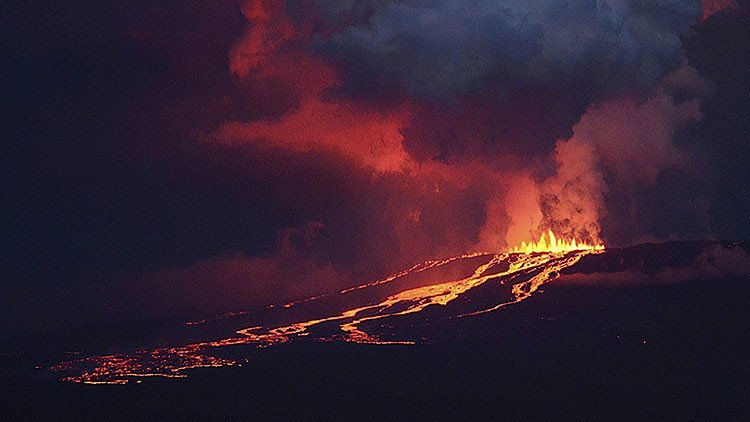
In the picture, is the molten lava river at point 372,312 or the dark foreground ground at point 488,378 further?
the molten lava river at point 372,312

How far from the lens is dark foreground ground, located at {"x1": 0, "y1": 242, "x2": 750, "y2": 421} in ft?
262

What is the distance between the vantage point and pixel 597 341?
105812mm

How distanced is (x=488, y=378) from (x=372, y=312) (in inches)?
1551

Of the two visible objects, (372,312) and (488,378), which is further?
(372,312)

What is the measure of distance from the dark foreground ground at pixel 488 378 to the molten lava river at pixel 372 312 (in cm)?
340

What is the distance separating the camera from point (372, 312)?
12900 cm

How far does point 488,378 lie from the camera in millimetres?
90875

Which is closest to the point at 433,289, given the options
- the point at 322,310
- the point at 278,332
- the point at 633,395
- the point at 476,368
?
the point at 322,310

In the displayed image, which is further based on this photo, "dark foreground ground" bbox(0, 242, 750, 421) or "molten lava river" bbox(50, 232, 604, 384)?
"molten lava river" bbox(50, 232, 604, 384)


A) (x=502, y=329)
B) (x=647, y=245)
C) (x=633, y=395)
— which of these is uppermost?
(x=647, y=245)

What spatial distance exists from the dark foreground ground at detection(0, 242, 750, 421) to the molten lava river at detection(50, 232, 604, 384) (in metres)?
3.40

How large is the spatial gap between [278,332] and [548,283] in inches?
1327

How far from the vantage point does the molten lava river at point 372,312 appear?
104938 millimetres

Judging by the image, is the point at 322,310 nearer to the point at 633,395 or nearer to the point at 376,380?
the point at 376,380
